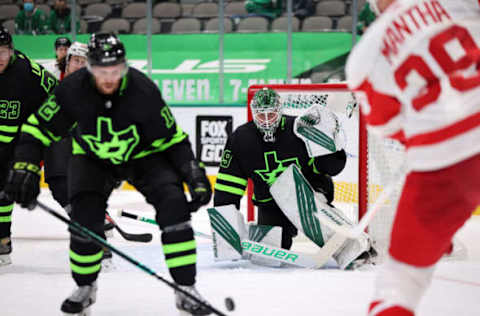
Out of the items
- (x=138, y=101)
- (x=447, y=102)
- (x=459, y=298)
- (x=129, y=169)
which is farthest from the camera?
(x=459, y=298)

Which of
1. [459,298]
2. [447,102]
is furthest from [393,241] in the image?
[459,298]

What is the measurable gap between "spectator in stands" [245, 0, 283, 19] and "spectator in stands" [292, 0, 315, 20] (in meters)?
0.17

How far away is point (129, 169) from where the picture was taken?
7.45 feet

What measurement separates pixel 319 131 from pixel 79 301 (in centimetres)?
148

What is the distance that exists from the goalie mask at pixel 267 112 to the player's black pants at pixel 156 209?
3.51 ft

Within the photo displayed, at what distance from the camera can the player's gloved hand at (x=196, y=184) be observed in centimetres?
211

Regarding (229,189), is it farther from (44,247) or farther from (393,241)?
(393,241)

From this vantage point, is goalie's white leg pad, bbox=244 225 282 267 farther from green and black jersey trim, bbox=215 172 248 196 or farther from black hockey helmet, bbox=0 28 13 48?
black hockey helmet, bbox=0 28 13 48

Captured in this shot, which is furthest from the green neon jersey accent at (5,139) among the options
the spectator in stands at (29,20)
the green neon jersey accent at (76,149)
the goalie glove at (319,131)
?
the spectator in stands at (29,20)

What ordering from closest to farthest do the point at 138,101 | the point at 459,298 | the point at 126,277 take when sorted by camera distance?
the point at 138,101 < the point at 459,298 < the point at 126,277

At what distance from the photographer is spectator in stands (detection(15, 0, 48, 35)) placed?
272 inches

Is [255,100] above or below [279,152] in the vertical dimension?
above

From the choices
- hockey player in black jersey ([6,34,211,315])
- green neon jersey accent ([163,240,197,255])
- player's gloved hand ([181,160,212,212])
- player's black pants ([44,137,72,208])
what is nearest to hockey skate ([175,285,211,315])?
hockey player in black jersey ([6,34,211,315])

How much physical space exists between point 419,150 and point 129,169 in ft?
3.76
